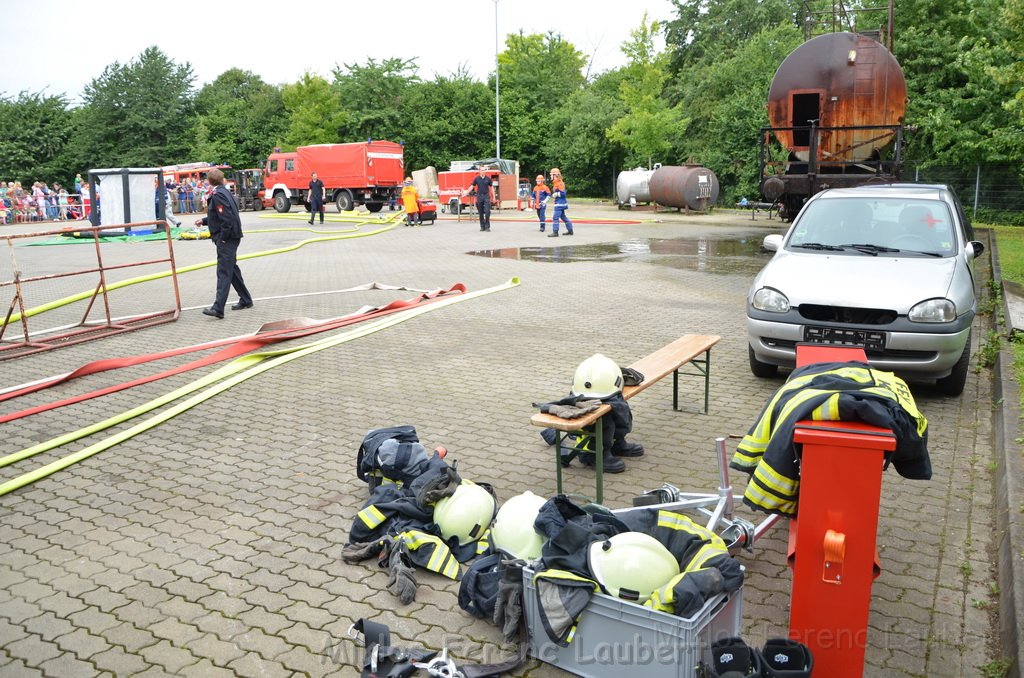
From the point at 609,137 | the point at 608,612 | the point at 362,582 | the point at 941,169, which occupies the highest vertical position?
the point at 609,137

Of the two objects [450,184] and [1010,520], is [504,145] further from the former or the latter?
[1010,520]

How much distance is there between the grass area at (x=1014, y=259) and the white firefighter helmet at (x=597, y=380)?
340cm

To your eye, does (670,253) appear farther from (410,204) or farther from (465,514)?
(465,514)

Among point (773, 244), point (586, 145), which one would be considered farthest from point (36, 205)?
point (773, 244)

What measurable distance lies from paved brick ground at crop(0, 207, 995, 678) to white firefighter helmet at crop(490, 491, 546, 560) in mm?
372

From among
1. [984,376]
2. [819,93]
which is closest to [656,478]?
[984,376]

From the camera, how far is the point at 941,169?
27.0m

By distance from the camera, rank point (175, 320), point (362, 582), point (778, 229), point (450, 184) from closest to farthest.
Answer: point (362, 582)
point (175, 320)
point (778, 229)
point (450, 184)

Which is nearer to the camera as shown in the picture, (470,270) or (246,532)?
(246,532)

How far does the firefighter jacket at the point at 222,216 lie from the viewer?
10898mm

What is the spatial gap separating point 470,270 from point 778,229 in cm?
1329

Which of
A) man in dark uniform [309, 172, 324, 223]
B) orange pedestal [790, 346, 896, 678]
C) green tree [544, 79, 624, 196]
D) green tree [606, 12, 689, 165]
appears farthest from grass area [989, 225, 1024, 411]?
green tree [544, 79, 624, 196]

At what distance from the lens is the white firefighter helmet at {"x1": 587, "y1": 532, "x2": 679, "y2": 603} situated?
10.4 ft

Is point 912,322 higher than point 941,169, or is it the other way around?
point 941,169
